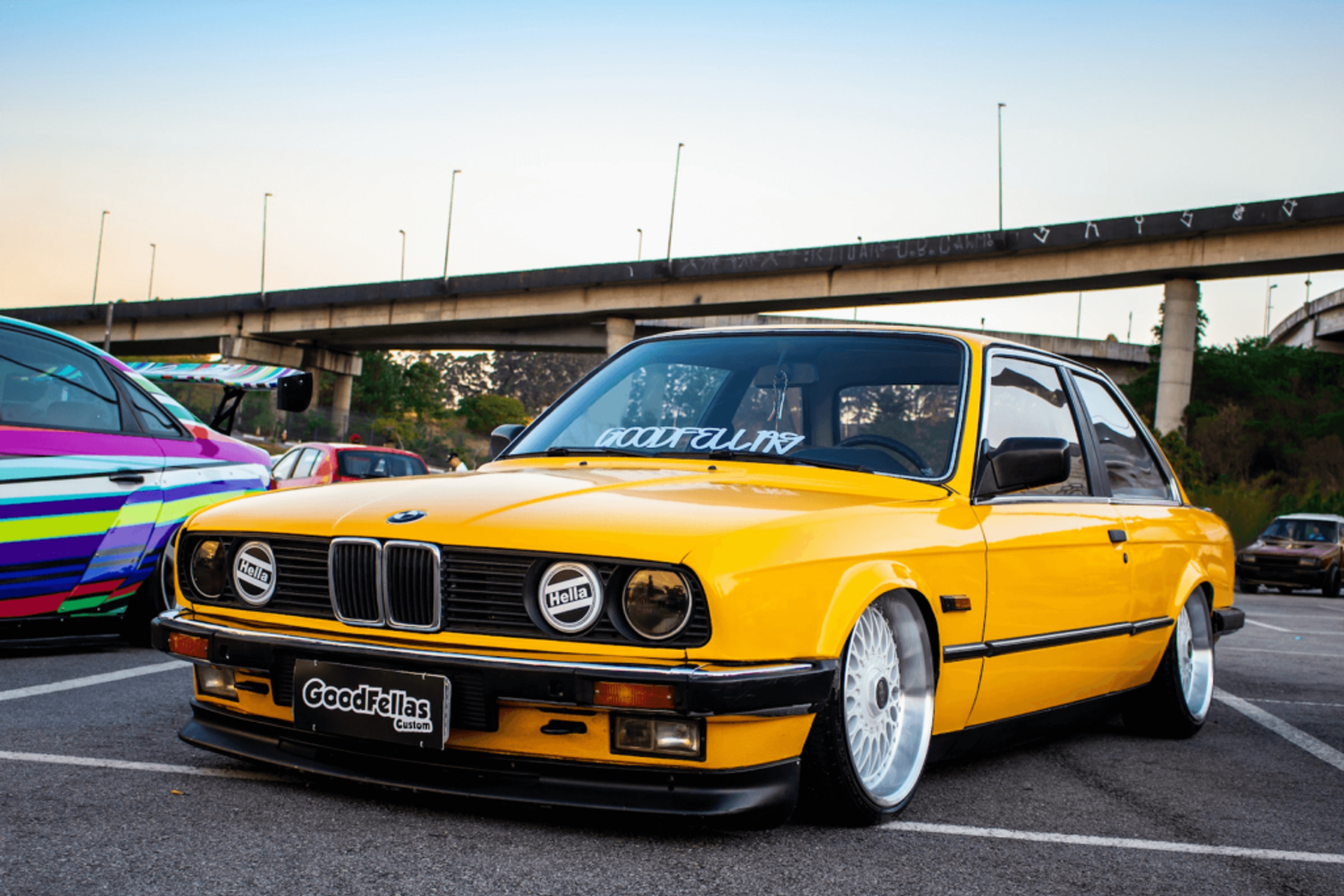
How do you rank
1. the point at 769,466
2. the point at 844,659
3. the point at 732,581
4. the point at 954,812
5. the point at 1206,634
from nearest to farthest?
the point at 732,581, the point at 844,659, the point at 954,812, the point at 769,466, the point at 1206,634

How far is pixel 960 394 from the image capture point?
4.42 metres

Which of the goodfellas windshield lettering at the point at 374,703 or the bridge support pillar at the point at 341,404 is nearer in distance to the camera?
the goodfellas windshield lettering at the point at 374,703

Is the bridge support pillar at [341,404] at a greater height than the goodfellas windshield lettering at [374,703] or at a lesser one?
greater

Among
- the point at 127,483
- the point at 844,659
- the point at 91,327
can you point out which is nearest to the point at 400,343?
the point at 91,327

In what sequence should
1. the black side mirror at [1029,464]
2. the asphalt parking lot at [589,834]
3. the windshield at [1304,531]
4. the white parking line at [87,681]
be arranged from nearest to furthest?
the asphalt parking lot at [589,834]
the black side mirror at [1029,464]
the white parking line at [87,681]
the windshield at [1304,531]

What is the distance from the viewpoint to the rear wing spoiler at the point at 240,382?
7773 mm

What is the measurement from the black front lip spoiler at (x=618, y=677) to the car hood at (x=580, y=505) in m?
0.26

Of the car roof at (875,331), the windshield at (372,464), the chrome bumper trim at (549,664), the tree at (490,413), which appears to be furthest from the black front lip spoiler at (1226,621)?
the tree at (490,413)

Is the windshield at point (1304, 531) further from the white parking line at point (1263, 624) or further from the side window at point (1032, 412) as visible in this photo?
the side window at point (1032, 412)

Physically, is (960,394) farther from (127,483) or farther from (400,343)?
(400,343)

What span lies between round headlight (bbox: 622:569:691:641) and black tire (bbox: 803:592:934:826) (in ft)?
1.70

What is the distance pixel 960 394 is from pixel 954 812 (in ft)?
4.57

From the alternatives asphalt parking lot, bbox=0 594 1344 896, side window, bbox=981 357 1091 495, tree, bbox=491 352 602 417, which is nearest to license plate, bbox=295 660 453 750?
asphalt parking lot, bbox=0 594 1344 896

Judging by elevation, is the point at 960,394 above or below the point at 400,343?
below
